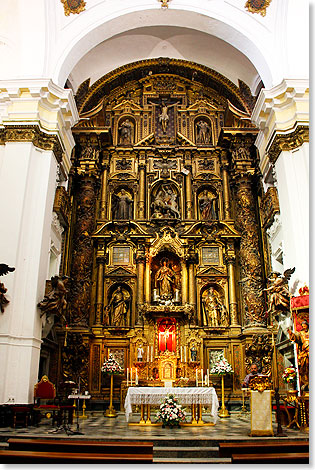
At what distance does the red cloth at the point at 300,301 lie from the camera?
9.30 metres

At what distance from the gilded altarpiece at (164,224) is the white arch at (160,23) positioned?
2282 mm

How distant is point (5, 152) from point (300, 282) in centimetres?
788

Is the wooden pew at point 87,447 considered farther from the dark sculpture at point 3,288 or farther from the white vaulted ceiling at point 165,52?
the white vaulted ceiling at point 165,52

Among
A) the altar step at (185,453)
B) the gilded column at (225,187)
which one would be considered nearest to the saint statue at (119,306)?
Result: the gilded column at (225,187)

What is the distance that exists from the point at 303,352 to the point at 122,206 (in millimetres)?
8732

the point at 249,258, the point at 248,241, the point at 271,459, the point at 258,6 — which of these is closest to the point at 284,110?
the point at 258,6

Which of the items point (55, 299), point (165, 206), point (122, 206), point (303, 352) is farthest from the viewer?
point (122, 206)

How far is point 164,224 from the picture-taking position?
593 inches

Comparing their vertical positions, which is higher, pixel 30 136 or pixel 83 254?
pixel 30 136

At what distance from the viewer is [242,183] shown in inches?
597

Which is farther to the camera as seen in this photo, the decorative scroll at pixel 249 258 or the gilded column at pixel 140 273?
the gilded column at pixel 140 273

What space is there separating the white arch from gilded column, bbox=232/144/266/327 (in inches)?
126

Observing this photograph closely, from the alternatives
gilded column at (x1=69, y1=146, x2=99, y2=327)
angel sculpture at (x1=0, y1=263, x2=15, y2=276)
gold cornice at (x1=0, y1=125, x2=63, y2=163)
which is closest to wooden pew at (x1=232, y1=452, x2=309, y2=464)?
angel sculpture at (x1=0, y1=263, x2=15, y2=276)

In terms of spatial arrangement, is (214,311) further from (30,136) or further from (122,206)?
(30,136)
